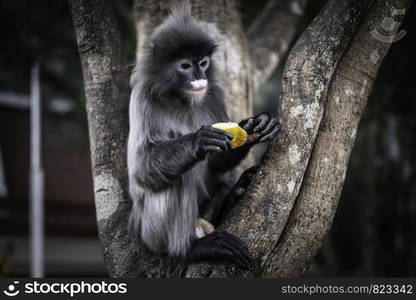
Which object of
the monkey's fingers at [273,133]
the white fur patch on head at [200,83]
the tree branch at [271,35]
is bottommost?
the monkey's fingers at [273,133]

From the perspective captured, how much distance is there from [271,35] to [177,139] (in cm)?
241

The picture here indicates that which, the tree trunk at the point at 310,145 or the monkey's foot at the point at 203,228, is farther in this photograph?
the monkey's foot at the point at 203,228

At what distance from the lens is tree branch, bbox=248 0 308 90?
4379 millimetres

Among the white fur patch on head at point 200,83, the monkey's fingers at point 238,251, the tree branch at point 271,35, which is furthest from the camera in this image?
the tree branch at point 271,35

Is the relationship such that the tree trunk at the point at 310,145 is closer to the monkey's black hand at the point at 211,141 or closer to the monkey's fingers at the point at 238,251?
the monkey's fingers at the point at 238,251

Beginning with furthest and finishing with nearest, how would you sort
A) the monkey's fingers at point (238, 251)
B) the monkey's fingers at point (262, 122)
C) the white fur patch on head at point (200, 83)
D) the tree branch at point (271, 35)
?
the tree branch at point (271, 35)
the white fur patch on head at point (200, 83)
the monkey's fingers at point (262, 122)
the monkey's fingers at point (238, 251)

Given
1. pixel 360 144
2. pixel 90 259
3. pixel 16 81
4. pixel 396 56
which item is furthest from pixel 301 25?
pixel 90 259

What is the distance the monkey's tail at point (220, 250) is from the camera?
7.14 feet

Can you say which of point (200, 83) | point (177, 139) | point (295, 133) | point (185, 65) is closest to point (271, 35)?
point (185, 65)

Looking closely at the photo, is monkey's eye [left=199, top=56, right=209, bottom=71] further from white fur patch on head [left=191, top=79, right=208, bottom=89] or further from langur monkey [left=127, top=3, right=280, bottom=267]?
white fur patch on head [left=191, top=79, right=208, bottom=89]

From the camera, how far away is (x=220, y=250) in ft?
7.45

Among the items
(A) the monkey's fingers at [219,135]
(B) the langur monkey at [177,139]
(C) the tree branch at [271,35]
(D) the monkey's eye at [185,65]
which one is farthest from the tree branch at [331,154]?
(C) the tree branch at [271,35]

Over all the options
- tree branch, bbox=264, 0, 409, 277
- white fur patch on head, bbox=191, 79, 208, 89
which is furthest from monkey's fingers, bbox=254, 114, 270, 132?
white fur patch on head, bbox=191, 79, 208, 89

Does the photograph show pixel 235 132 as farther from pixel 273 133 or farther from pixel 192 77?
pixel 192 77
